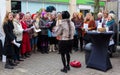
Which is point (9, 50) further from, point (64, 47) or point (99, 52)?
point (99, 52)

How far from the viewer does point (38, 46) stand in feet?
40.0

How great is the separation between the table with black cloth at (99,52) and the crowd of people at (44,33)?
723 millimetres

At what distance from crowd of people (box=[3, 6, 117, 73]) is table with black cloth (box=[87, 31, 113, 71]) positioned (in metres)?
0.72

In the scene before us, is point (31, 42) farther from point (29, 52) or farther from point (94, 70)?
point (94, 70)

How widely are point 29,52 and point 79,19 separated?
2.73m

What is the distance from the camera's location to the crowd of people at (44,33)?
28.0 ft

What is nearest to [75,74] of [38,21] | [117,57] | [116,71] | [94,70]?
[94,70]

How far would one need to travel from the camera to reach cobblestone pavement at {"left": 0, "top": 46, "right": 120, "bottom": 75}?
8.59m

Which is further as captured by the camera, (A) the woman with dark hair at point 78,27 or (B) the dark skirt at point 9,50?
(A) the woman with dark hair at point 78,27

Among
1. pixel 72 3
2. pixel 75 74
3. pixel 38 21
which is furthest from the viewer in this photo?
pixel 72 3

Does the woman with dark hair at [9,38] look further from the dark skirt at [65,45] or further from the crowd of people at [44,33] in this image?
the dark skirt at [65,45]

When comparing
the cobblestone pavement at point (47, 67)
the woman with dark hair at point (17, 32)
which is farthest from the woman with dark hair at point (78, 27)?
the woman with dark hair at point (17, 32)

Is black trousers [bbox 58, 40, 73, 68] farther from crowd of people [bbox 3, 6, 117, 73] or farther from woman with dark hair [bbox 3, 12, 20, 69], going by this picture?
woman with dark hair [bbox 3, 12, 20, 69]

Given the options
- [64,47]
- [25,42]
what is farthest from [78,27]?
[64,47]
